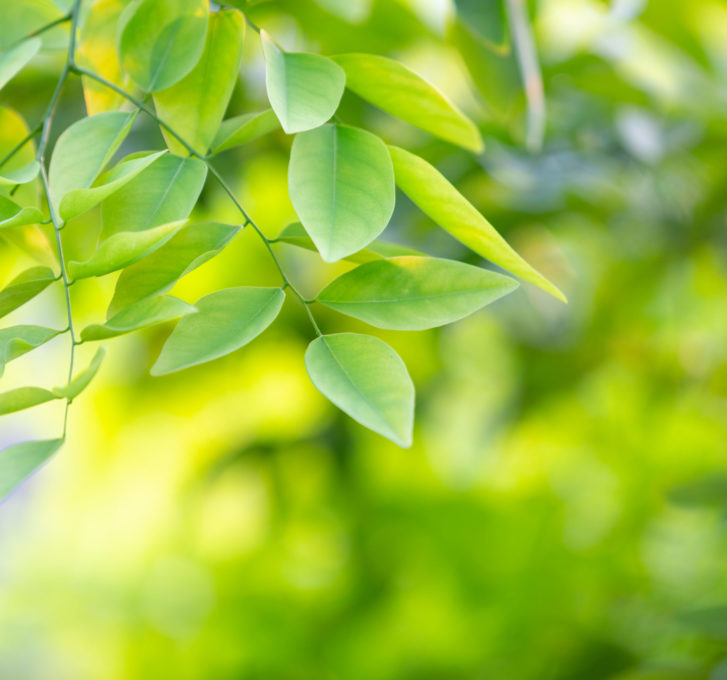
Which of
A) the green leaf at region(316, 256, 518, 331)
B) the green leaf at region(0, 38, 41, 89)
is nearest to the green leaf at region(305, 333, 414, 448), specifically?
the green leaf at region(316, 256, 518, 331)

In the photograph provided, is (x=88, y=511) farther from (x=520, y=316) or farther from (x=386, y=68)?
(x=386, y=68)

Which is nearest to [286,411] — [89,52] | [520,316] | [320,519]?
[320,519]

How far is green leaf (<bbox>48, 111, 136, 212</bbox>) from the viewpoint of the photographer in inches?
9.2

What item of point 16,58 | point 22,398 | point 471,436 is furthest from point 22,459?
point 471,436

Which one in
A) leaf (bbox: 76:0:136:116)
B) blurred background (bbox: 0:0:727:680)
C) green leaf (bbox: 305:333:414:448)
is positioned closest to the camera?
green leaf (bbox: 305:333:414:448)

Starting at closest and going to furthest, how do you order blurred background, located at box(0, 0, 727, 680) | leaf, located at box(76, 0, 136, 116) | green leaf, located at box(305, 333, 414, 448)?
1. green leaf, located at box(305, 333, 414, 448)
2. leaf, located at box(76, 0, 136, 116)
3. blurred background, located at box(0, 0, 727, 680)

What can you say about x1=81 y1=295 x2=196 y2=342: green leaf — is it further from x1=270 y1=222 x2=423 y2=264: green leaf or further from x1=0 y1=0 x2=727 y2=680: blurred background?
x1=0 y1=0 x2=727 y2=680: blurred background

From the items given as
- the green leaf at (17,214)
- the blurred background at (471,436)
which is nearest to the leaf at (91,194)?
the green leaf at (17,214)

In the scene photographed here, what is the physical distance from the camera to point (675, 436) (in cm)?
94

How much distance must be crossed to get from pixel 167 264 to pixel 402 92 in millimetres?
96

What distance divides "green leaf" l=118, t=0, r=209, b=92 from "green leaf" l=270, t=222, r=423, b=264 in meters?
0.06

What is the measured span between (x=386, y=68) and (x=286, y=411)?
2.16 feet

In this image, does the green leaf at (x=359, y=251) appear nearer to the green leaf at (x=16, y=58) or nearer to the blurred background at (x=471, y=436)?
the green leaf at (x=16, y=58)

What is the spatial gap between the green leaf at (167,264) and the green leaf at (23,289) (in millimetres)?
22
